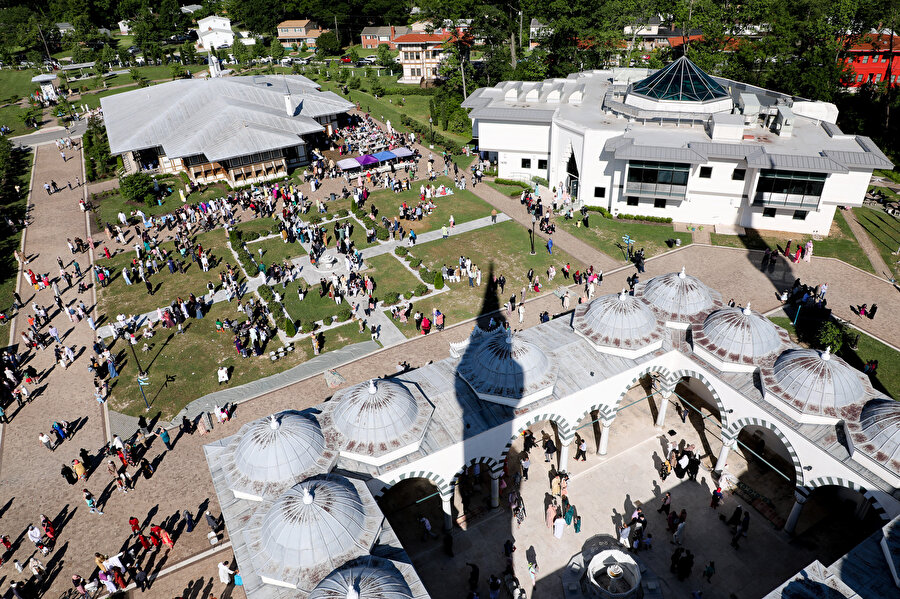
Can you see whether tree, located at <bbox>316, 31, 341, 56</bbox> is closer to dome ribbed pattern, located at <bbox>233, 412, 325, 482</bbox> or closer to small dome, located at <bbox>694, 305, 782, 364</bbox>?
small dome, located at <bbox>694, 305, 782, 364</bbox>

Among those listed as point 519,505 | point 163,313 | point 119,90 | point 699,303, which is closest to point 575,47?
point 699,303

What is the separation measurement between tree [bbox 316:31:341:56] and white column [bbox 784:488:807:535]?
12243 cm

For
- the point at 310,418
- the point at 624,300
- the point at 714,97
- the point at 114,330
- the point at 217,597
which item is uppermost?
the point at 714,97

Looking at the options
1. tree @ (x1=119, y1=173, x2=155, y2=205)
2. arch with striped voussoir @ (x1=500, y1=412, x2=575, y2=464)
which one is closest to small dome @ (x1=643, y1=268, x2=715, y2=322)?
arch with striped voussoir @ (x1=500, y1=412, x2=575, y2=464)

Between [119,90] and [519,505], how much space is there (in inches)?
4303

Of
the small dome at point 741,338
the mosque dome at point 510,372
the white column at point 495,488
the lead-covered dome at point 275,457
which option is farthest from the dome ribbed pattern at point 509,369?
the small dome at point 741,338

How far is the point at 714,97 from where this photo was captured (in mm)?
51125

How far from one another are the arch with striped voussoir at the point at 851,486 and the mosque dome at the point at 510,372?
11.0 metres

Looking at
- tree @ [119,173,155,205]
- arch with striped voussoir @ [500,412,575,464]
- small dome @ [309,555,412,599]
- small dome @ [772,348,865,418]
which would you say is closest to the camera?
small dome @ [309,555,412,599]

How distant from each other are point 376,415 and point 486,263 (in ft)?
78.3

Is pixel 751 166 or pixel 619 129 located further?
pixel 619 129

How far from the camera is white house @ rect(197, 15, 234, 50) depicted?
130 meters

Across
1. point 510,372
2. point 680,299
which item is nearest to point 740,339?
point 680,299

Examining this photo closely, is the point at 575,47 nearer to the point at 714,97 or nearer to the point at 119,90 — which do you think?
the point at 714,97
